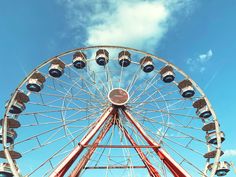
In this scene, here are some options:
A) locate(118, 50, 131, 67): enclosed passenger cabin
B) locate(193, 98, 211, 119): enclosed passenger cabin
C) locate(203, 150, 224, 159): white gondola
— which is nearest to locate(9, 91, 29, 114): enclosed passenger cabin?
locate(118, 50, 131, 67): enclosed passenger cabin

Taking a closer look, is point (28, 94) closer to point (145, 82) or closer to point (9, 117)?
point (9, 117)

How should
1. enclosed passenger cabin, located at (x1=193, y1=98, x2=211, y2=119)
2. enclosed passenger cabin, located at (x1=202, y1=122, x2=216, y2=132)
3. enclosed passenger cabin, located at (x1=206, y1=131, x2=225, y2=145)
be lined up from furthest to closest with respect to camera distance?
enclosed passenger cabin, located at (x1=193, y1=98, x2=211, y2=119) → enclosed passenger cabin, located at (x1=202, y1=122, x2=216, y2=132) → enclosed passenger cabin, located at (x1=206, y1=131, x2=225, y2=145)

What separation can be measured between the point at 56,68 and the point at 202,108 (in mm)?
9617

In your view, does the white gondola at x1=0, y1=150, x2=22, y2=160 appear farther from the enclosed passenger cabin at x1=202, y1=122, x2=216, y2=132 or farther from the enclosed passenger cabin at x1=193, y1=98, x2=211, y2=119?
the enclosed passenger cabin at x1=193, y1=98, x2=211, y2=119

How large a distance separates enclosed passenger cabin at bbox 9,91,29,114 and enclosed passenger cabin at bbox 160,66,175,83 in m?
9.05

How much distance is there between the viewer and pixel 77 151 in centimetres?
1498

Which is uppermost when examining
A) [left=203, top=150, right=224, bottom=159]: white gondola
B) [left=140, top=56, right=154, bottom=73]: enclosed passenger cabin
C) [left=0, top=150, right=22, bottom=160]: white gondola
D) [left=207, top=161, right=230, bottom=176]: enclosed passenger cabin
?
[left=140, top=56, right=154, bottom=73]: enclosed passenger cabin

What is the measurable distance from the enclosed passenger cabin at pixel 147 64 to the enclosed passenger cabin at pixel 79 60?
13.2 ft

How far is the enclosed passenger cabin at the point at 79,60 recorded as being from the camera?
19828mm

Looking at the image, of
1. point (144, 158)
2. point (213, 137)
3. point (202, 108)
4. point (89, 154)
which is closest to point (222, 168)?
point (213, 137)

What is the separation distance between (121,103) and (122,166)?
3793 millimetres

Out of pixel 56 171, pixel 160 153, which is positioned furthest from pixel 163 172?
pixel 56 171

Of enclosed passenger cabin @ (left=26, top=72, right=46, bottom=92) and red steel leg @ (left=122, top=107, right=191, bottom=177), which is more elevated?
enclosed passenger cabin @ (left=26, top=72, right=46, bottom=92)

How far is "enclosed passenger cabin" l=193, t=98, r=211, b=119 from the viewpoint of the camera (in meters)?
18.9
